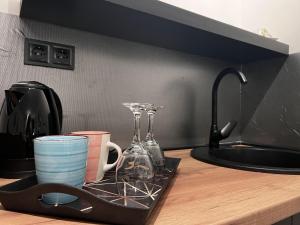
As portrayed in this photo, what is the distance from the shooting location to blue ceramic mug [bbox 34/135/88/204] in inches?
17.2

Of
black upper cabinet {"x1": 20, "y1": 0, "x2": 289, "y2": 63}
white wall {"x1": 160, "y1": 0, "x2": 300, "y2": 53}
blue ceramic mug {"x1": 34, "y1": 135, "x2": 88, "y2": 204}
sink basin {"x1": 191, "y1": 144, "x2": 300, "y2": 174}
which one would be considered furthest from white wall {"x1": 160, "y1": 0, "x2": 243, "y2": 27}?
blue ceramic mug {"x1": 34, "y1": 135, "x2": 88, "y2": 204}

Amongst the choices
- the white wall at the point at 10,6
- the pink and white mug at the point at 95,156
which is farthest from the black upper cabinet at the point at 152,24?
the pink and white mug at the point at 95,156

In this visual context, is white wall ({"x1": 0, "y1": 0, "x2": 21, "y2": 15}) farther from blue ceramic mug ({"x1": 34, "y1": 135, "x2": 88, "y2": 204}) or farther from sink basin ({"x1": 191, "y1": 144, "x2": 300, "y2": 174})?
sink basin ({"x1": 191, "y1": 144, "x2": 300, "y2": 174})

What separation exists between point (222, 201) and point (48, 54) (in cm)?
73

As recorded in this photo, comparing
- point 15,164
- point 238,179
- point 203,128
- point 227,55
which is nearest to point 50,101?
point 15,164

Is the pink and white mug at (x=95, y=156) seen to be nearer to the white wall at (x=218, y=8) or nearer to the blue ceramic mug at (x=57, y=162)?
the blue ceramic mug at (x=57, y=162)

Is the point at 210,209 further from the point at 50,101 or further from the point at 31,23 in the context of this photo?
the point at 31,23

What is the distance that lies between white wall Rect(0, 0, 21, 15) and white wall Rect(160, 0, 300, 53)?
629 millimetres

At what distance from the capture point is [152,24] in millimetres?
862

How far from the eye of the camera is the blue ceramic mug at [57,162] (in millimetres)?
438

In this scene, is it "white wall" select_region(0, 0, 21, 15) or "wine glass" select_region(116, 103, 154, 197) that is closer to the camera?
"wine glass" select_region(116, 103, 154, 197)

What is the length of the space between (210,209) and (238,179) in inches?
10.2

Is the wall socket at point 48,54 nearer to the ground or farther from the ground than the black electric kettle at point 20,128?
farther from the ground

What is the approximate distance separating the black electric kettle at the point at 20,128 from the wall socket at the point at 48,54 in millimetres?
257
